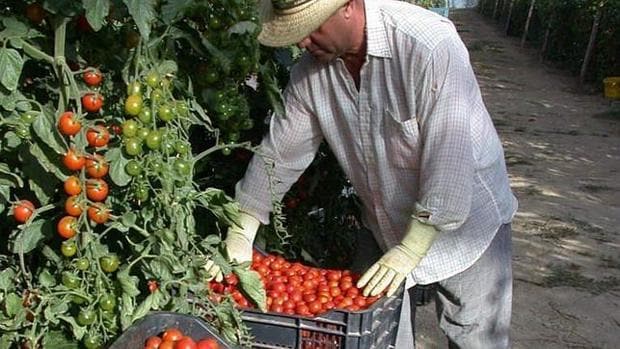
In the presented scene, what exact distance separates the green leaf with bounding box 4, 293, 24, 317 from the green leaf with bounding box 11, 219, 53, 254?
9 cm

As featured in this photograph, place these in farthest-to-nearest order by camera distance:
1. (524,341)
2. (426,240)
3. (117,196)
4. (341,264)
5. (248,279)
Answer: (524,341) < (341,264) < (426,240) < (248,279) < (117,196)

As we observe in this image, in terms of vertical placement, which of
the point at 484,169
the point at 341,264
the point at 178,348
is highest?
the point at 484,169

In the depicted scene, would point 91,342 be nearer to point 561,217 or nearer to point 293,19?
point 293,19

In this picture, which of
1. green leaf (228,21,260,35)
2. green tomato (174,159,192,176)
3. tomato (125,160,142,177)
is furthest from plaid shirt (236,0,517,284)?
tomato (125,160,142,177)

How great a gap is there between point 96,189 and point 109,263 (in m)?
0.16

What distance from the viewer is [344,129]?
2318mm

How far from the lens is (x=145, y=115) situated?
157 centimetres

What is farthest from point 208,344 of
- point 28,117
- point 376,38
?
point 376,38

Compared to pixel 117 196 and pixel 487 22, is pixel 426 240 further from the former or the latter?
pixel 487 22

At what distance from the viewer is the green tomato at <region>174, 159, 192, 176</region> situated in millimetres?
1620

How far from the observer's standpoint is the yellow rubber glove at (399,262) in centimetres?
197

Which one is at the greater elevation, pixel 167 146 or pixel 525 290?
pixel 167 146

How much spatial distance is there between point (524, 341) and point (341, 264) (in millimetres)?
1013

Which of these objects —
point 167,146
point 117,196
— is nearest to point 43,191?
point 117,196
